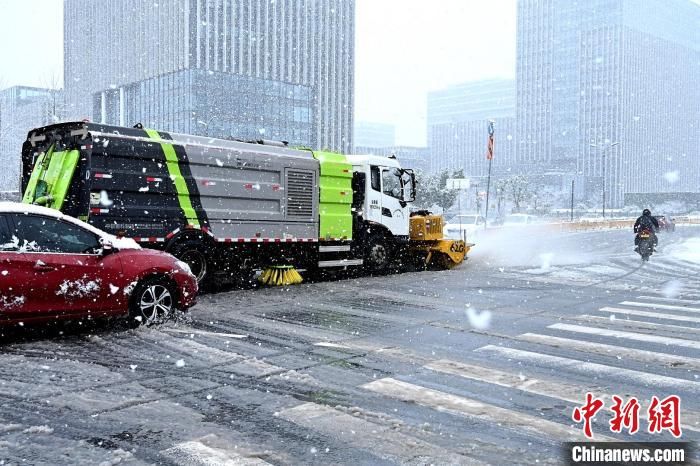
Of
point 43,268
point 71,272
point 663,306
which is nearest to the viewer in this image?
point 43,268

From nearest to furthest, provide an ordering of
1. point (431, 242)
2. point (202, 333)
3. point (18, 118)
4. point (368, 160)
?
point (202, 333)
point (368, 160)
point (431, 242)
point (18, 118)

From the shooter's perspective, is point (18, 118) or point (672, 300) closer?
point (672, 300)

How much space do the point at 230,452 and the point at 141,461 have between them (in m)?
0.58

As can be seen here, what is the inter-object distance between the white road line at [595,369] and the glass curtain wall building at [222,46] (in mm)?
81266

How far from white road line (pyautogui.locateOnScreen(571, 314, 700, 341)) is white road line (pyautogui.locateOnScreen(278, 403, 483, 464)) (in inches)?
222

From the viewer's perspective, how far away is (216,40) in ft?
282

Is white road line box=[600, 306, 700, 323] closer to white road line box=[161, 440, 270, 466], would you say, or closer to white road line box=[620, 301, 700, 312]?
white road line box=[620, 301, 700, 312]

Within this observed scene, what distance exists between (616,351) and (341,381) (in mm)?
3641

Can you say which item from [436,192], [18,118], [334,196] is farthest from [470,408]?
[18,118]

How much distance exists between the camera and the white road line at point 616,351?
7.25 meters

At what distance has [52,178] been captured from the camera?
11391 mm

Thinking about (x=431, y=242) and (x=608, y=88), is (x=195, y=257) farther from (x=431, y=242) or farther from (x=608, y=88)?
(x=608, y=88)

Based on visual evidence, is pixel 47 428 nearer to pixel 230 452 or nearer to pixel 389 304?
pixel 230 452

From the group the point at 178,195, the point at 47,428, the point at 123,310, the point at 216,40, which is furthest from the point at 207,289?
the point at 216,40
